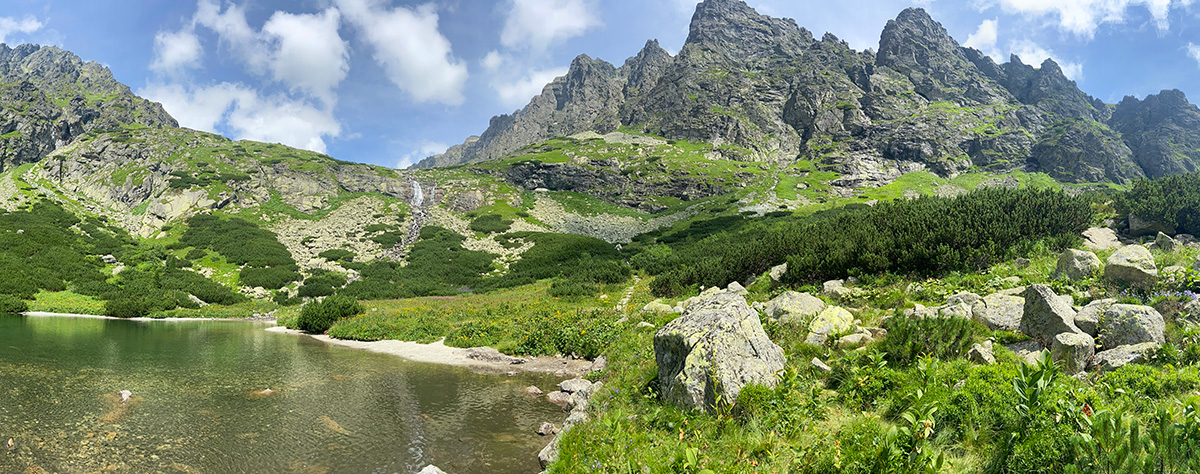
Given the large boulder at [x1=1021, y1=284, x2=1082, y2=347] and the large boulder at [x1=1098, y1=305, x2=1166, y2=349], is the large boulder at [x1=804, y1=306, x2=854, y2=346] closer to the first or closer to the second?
the large boulder at [x1=1021, y1=284, x2=1082, y2=347]

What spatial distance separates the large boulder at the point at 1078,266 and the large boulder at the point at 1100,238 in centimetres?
692

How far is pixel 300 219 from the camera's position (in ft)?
270

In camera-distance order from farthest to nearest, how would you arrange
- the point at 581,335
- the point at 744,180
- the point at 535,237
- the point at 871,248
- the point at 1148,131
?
the point at 1148,131, the point at 744,180, the point at 535,237, the point at 581,335, the point at 871,248

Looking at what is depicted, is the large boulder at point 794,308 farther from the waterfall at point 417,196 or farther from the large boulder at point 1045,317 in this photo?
the waterfall at point 417,196

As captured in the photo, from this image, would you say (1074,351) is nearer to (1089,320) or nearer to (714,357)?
(1089,320)

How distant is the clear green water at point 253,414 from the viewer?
9.76 m

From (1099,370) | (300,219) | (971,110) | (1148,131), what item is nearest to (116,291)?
(300,219)

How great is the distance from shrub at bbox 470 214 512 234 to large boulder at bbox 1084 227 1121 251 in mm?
75976

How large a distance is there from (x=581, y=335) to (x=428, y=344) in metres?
9.58

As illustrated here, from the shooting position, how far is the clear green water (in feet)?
32.0

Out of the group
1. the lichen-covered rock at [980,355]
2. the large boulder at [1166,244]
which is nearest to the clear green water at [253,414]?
the lichen-covered rock at [980,355]

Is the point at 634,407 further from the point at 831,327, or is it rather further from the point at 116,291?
the point at 116,291

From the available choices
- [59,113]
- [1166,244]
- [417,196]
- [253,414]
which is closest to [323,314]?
[253,414]

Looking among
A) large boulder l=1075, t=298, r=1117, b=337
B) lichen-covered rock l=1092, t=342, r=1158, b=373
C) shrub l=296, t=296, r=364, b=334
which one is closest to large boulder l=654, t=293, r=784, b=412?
lichen-covered rock l=1092, t=342, r=1158, b=373
